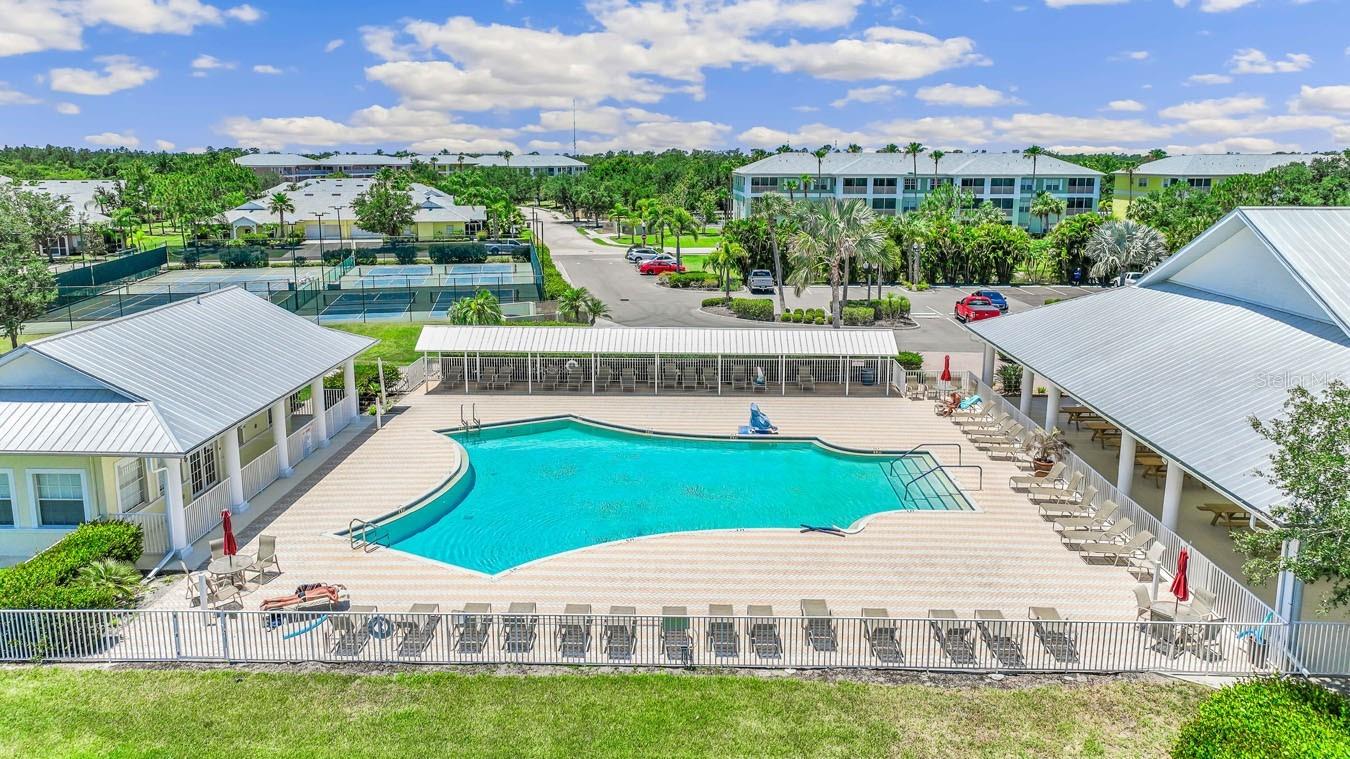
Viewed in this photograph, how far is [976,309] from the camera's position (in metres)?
47.8

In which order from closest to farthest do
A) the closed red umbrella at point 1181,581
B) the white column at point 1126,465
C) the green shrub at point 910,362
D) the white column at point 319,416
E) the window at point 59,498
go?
the closed red umbrella at point 1181,581, the window at point 59,498, the white column at point 1126,465, the white column at point 319,416, the green shrub at point 910,362

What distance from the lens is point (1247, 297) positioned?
23.2 metres

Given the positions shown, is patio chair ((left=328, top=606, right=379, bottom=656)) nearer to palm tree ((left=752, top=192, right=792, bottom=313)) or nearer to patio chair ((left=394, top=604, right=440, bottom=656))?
patio chair ((left=394, top=604, right=440, bottom=656))

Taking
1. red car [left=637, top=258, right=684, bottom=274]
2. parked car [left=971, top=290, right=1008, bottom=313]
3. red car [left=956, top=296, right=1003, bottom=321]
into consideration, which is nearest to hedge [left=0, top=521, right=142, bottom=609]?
red car [left=956, top=296, right=1003, bottom=321]

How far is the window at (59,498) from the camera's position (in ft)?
62.2

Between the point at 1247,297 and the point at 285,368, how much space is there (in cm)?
2496

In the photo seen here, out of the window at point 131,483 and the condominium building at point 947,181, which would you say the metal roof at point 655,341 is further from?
the condominium building at point 947,181

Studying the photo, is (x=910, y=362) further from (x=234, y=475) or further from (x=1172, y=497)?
(x=234, y=475)

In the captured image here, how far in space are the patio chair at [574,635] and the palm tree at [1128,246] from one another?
168ft

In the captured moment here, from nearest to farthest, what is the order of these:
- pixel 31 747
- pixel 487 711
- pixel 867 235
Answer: pixel 31 747 < pixel 487 711 < pixel 867 235

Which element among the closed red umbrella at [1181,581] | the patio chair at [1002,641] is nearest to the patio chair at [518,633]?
the patio chair at [1002,641]

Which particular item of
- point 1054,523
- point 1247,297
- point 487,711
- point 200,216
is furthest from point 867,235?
point 200,216

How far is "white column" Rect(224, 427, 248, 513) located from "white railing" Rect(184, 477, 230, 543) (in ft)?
0.46

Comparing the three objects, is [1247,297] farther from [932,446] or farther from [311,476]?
[311,476]
